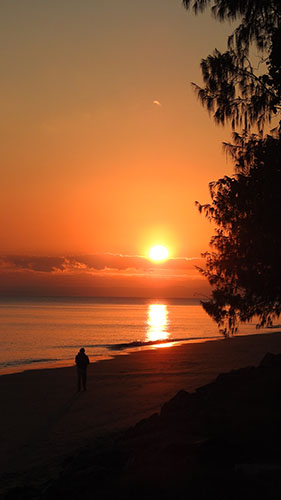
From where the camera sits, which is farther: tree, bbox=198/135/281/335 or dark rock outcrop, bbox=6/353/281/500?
Result: tree, bbox=198/135/281/335

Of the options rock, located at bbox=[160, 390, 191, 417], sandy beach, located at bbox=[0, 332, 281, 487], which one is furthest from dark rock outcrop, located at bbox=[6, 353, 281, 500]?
sandy beach, located at bbox=[0, 332, 281, 487]

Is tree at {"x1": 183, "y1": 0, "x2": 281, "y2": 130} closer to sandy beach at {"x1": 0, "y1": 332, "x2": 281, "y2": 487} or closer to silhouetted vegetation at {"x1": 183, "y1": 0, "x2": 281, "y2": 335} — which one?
silhouetted vegetation at {"x1": 183, "y1": 0, "x2": 281, "y2": 335}

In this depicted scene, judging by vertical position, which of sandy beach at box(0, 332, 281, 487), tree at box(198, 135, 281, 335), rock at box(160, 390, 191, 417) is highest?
tree at box(198, 135, 281, 335)

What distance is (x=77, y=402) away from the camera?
22.7 meters

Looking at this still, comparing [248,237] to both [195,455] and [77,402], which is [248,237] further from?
[77,402]

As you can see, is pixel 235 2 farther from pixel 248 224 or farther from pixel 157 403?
pixel 157 403

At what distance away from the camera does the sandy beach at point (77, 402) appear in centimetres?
1525

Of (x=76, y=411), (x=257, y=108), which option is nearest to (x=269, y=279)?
(x=257, y=108)

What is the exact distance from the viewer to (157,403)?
20484mm

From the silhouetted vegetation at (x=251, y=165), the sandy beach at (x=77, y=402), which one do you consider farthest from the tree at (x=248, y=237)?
the sandy beach at (x=77, y=402)

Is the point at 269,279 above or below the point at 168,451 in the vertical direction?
above

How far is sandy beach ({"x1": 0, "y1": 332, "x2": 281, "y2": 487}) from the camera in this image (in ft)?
50.0

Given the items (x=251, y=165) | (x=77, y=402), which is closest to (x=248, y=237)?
(x=251, y=165)

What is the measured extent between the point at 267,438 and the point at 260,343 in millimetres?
45515
